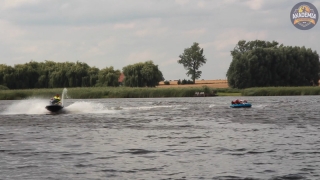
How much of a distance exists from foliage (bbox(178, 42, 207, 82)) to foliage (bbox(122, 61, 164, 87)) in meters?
43.3

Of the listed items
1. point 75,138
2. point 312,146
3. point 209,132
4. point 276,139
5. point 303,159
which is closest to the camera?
point 303,159

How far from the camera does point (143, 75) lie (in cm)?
12444

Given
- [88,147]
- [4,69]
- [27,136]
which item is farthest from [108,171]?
[4,69]

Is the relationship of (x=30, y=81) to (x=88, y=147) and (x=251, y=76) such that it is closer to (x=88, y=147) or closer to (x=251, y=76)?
(x=251, y=76)

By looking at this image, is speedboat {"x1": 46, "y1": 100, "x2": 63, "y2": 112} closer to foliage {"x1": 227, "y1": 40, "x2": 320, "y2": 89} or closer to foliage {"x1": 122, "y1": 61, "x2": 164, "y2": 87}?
foliage {"x1": 227, "y1": 40, "x2": 320, "y2": 89}

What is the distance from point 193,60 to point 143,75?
158 feet

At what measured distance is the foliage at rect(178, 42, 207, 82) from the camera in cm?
16938

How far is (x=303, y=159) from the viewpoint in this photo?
21781 millimetres

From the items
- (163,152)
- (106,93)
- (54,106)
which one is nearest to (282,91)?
(106,93)

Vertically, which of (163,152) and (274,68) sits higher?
(274,68)

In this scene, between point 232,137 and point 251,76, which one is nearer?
point 232,137

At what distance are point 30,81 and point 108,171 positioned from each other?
11271cm

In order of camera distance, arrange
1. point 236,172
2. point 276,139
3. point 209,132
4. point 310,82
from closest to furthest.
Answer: point 236,172, point 276,139, point 209,132, point 310,82

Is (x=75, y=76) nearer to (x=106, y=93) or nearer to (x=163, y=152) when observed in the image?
(x=106, y=93)
